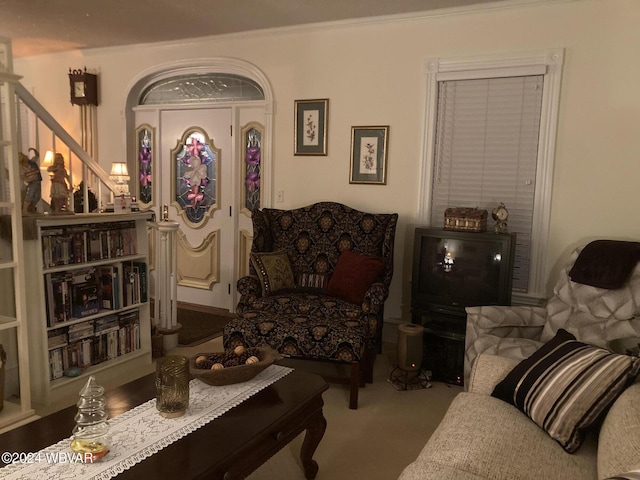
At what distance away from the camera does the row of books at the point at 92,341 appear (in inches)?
116

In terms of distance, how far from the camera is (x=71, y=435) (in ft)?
5.23

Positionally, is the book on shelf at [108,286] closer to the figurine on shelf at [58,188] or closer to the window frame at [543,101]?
the figurine on shelf at [58,188]

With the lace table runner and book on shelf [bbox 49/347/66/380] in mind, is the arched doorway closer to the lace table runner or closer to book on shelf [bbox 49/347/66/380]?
book on shelf [bbox 49/347/66/380]

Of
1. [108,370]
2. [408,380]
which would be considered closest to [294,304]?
[408,380]

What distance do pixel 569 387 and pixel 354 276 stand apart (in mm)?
1752

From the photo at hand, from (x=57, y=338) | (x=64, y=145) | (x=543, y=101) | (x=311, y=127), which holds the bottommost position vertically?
(x=57, y=338)

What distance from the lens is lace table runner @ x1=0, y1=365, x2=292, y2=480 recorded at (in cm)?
139

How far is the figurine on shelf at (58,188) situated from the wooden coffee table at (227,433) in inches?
55.5

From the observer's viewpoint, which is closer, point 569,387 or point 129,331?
point 569,387

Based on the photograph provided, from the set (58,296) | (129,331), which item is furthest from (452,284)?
(58,296)

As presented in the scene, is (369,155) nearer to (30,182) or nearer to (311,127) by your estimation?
(311,127)

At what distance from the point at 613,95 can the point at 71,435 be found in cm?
350

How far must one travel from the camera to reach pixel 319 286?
366 centimetres

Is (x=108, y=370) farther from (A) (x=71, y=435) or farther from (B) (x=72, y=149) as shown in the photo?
(A) (x=71, y=435)
